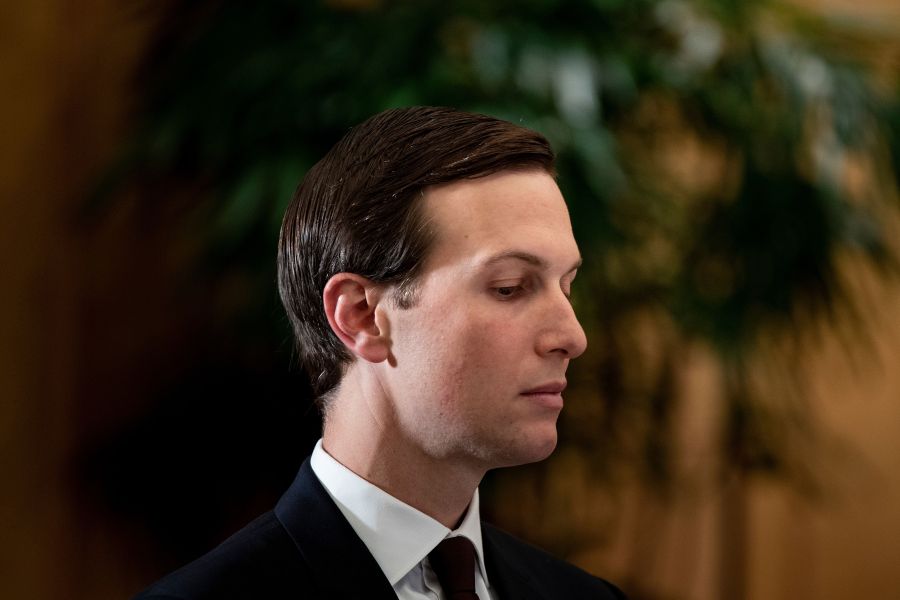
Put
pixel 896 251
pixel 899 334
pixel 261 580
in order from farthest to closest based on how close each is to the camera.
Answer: pixel 899 334 → pixel 896 251 → pixel 261 580

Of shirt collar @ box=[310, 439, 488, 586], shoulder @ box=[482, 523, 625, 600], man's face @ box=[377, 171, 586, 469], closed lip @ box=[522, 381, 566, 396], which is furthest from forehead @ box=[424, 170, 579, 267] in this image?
shoulder @ box=[482, 523, 625, 600]

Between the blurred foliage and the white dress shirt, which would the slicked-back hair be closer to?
the white dress shirt

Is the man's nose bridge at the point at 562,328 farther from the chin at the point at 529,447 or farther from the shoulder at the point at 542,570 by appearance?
the shoulder at the point at 542,570

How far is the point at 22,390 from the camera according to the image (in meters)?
2.14

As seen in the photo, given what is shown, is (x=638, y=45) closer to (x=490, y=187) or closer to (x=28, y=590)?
(x=490, y=187)

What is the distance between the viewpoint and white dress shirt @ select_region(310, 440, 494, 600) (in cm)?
102

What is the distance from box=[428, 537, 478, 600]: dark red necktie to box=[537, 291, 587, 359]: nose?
0.65 feet

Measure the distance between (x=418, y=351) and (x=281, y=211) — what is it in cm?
102

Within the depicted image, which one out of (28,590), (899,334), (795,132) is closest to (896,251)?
(899,334)

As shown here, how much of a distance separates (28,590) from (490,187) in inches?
61.4

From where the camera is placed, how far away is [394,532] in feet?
3.37

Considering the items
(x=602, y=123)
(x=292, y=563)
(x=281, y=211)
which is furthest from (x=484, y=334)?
(x=602, y=123)

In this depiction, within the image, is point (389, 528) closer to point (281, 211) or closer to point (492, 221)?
point (492, 221)

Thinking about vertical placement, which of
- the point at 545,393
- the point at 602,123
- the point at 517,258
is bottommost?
the point at 545,393
